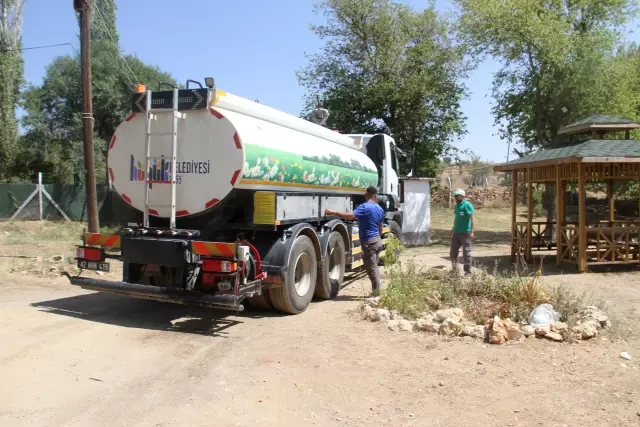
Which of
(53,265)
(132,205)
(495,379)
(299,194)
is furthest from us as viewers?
(53,265)

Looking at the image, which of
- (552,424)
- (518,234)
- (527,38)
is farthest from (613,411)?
(527,38)

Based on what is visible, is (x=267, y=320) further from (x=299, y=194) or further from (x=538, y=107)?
(x=538, y=107)

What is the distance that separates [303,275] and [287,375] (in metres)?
2.72

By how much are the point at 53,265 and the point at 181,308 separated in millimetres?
4415

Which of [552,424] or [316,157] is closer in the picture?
[552,424]

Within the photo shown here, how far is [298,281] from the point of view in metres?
7.51

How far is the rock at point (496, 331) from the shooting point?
18.9 feet

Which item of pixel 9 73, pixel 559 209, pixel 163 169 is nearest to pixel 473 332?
pixel 163 169

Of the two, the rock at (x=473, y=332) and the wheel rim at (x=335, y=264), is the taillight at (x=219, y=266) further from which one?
the wheel rim at (x=335, y=264)

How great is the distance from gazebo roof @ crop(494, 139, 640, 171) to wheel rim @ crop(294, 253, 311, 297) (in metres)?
6.12

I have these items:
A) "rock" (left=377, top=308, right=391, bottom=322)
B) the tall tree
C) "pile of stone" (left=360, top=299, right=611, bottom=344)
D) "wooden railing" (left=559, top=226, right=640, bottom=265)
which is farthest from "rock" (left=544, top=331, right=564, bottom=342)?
the tall tree

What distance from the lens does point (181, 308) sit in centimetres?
761

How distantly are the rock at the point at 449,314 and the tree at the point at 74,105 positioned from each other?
20027mm

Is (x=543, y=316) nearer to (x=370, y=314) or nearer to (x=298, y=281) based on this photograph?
(x=370, y=314)
